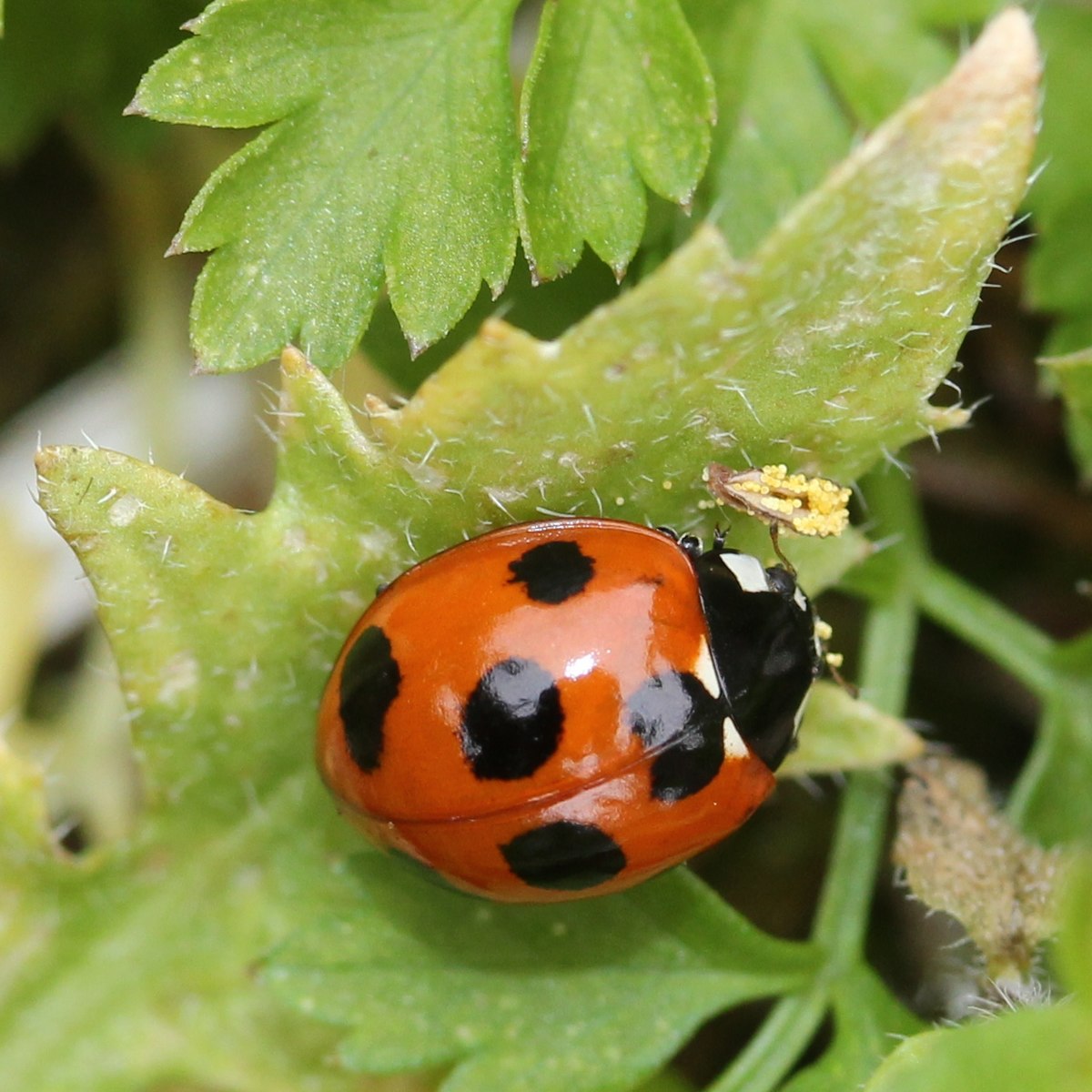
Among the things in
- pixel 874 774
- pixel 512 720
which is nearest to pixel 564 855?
pixel 512 720

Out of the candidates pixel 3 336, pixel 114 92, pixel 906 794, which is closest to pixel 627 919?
pixel 906 794

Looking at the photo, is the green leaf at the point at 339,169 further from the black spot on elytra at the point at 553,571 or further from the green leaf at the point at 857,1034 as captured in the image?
the green leaf at the point at 857,1034

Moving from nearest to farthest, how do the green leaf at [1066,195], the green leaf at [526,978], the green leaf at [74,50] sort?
1. the green leaf at [526,978]
2. the green leaf at [1066,195]
3. the green leaf at [74,50]

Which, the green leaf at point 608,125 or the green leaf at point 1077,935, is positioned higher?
the green leaf at point 608,125

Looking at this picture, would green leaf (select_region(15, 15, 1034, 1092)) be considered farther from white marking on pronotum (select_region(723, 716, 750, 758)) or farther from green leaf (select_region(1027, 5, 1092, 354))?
green leaf (select_region(1027, 5, 1092, 354))

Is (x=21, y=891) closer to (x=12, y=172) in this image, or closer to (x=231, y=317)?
(x=231, y=317)

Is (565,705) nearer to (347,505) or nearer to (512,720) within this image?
(512,720)

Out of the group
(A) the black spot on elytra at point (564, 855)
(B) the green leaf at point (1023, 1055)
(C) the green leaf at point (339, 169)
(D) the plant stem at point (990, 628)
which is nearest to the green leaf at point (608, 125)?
(C) the green leaf at point (339, 169)

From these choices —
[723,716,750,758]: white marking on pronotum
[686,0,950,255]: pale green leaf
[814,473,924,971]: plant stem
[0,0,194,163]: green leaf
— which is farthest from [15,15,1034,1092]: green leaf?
[0,0,194,163]: green leaf
